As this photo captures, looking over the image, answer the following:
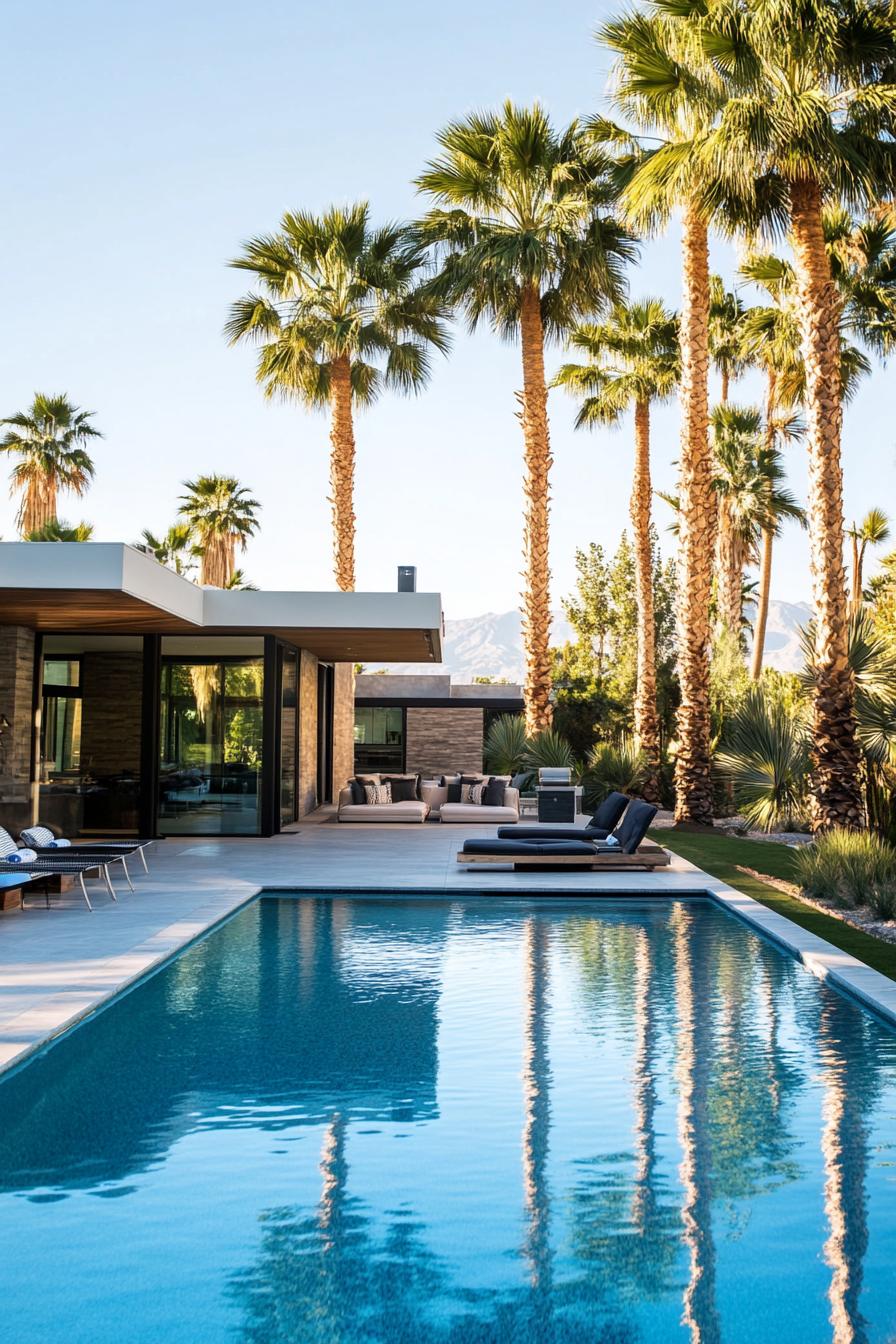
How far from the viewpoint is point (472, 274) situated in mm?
21609

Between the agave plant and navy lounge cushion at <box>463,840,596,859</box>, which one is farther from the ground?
the agave plant

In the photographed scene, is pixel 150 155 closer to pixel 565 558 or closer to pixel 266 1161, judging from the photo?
pixel 266 1161

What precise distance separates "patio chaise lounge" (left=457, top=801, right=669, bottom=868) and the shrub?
1.77m

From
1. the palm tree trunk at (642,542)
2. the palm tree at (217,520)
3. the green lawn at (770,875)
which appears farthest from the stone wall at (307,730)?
the palm tree at (217,520)

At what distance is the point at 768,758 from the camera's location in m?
18.2

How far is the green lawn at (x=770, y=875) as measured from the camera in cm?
940

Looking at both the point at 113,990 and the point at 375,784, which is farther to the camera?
the point at 375,784

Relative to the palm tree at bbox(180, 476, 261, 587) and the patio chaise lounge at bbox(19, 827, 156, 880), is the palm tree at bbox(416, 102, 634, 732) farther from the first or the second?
the palm tree at bbox(180, 476, 261, 587)

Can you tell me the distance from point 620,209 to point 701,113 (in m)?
3.99

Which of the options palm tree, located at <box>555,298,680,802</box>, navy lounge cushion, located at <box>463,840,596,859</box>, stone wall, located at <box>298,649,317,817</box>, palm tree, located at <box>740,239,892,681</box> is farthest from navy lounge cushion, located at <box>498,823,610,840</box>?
A: palm tree, located at <box>555,298,680,802</box>

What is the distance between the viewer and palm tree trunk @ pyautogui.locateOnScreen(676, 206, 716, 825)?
18938mm

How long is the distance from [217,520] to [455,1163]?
3571cm

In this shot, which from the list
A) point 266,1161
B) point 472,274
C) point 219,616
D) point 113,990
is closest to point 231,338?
point 472,274

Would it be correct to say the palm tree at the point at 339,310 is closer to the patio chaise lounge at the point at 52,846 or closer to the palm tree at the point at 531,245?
the palm tree at the point at 531,245
